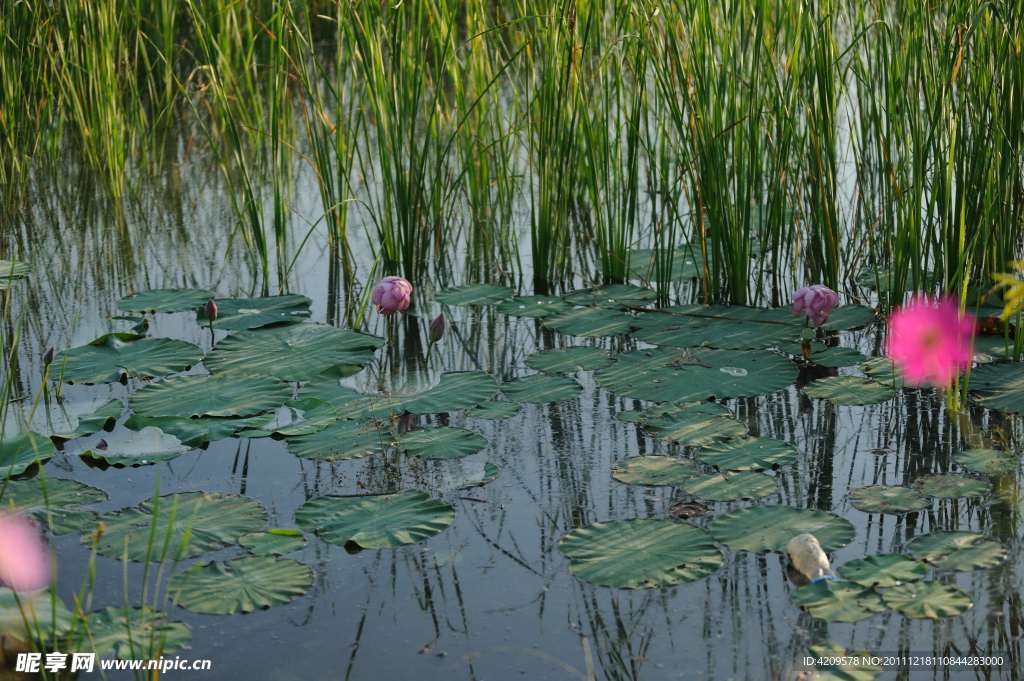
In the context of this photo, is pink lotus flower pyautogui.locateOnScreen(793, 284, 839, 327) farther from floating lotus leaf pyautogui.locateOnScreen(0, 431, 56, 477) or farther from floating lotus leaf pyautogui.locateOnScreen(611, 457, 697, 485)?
floating lotus leaf pyautogui.locateOnScreen(0, 431, 56, 477)

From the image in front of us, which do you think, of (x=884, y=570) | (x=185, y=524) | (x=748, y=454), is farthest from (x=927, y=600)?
(x=185, y=524)

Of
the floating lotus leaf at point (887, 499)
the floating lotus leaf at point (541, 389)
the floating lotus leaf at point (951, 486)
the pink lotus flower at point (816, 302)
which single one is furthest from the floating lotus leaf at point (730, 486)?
the pink lotus flower at point (816, 302)

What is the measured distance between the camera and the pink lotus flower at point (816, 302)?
2.72 metres

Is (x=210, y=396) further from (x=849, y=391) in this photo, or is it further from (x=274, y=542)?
(x=849, y=391)

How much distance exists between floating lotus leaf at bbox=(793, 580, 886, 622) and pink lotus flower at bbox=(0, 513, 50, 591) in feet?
4.00

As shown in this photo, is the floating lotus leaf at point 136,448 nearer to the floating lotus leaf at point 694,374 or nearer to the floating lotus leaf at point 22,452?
the floating lotus leaf at point 22,452

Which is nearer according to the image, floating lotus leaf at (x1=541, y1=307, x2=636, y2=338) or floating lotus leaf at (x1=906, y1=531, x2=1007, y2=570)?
floating lotus leaf at (x1=906, y1=531, x2=1007, y2=570)

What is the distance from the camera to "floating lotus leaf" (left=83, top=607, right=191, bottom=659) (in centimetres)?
167

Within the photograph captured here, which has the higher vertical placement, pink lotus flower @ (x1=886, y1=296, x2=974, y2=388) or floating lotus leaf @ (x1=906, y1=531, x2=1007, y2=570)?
pink lotus flower @ (x1=886, y1=296, x2=974, y2=388)

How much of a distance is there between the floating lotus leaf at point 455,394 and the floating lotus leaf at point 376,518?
418mm

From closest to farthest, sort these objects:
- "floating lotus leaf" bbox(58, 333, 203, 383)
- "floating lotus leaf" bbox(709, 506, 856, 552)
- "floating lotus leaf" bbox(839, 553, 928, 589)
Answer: "floating lotus leaf" bbox(839, 553, 928, 589)
"floating lotus leaf" bbox(709, 506, 856, 552)
"floating lotus leaf" bbox(58, 333, 203, 383)

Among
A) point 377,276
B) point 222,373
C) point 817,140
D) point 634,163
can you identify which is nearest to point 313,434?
point 222,373

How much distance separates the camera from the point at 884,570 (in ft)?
5.90

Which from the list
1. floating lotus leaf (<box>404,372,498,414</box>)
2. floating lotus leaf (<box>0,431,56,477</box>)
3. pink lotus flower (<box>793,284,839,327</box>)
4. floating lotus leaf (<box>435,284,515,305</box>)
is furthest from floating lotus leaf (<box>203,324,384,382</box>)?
pink lotus flower (<box>793,284,839,327</box>)
